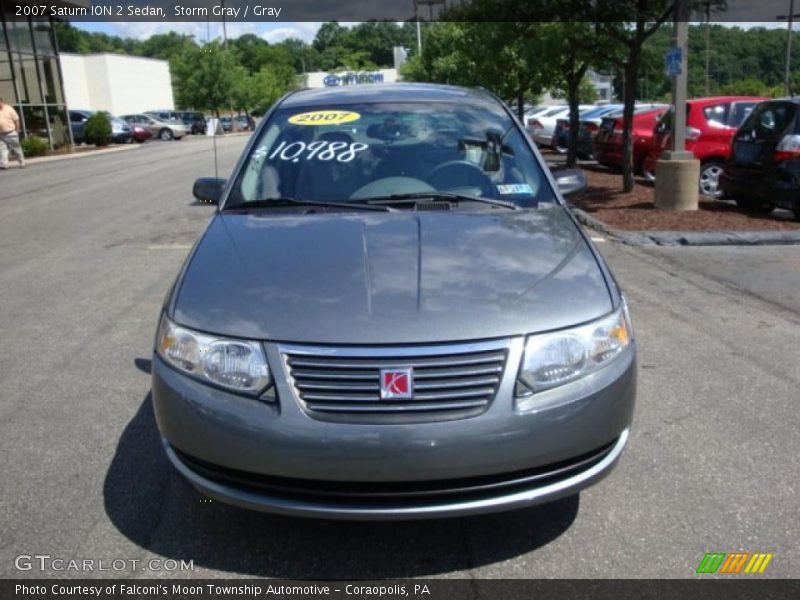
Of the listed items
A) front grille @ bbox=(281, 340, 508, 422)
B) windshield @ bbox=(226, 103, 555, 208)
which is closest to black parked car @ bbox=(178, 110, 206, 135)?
windshield @ bbox=(226, 103, 555, 208)

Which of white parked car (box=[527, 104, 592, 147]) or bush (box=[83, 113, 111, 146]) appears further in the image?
bush (box=[83, 113, 111, 146])

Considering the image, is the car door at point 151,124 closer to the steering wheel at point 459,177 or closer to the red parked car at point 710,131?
the red parked car at point 710,131

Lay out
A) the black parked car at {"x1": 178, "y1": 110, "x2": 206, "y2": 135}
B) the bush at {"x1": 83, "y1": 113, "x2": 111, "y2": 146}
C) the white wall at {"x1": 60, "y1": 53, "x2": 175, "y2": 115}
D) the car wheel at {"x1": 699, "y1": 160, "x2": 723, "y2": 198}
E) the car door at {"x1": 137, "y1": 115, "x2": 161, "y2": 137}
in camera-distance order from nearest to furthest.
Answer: the car wheel at {"x1": 699, "y1": 160, "x2": 723, "y2": 198}, the bush at {"x1": 83, "y1": 113, "x2": 111, "y2": 146}, the car door at {"x1": 137, "y1": 115, "x2": 161, "y2": 137}, the black parked car at {"x1": 178, "y1": 110, "x2": 206, "y2": 135}, the white wall at {"x1": 60, "y1": 53, "x2": 175, "y2": 115}

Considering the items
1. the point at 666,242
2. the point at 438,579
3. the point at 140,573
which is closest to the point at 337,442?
the point at 438,579

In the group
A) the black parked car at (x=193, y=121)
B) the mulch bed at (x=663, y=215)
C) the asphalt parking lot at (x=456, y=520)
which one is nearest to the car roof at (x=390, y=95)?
the asphalt parking lot at (x=456, y=520)

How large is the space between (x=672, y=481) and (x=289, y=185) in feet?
7.67

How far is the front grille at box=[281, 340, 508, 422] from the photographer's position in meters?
2.50

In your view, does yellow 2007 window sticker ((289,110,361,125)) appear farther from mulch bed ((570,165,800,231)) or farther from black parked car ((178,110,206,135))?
black parked car ((178,110,206,135))

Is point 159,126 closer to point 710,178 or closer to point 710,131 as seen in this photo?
point 710,131

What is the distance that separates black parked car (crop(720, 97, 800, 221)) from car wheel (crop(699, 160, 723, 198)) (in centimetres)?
200

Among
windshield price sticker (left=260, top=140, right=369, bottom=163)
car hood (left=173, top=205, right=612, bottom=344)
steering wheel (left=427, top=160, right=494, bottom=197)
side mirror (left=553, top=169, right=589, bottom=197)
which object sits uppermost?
windshield price sticker (left=260, top=140, right=369, bottom=163)

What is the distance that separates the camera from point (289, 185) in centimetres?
400

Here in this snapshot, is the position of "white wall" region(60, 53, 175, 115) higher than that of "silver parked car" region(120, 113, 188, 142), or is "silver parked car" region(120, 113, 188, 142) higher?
"white wall" region(60, 53, 175, 115)

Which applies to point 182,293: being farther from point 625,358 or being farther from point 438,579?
point 625,358
